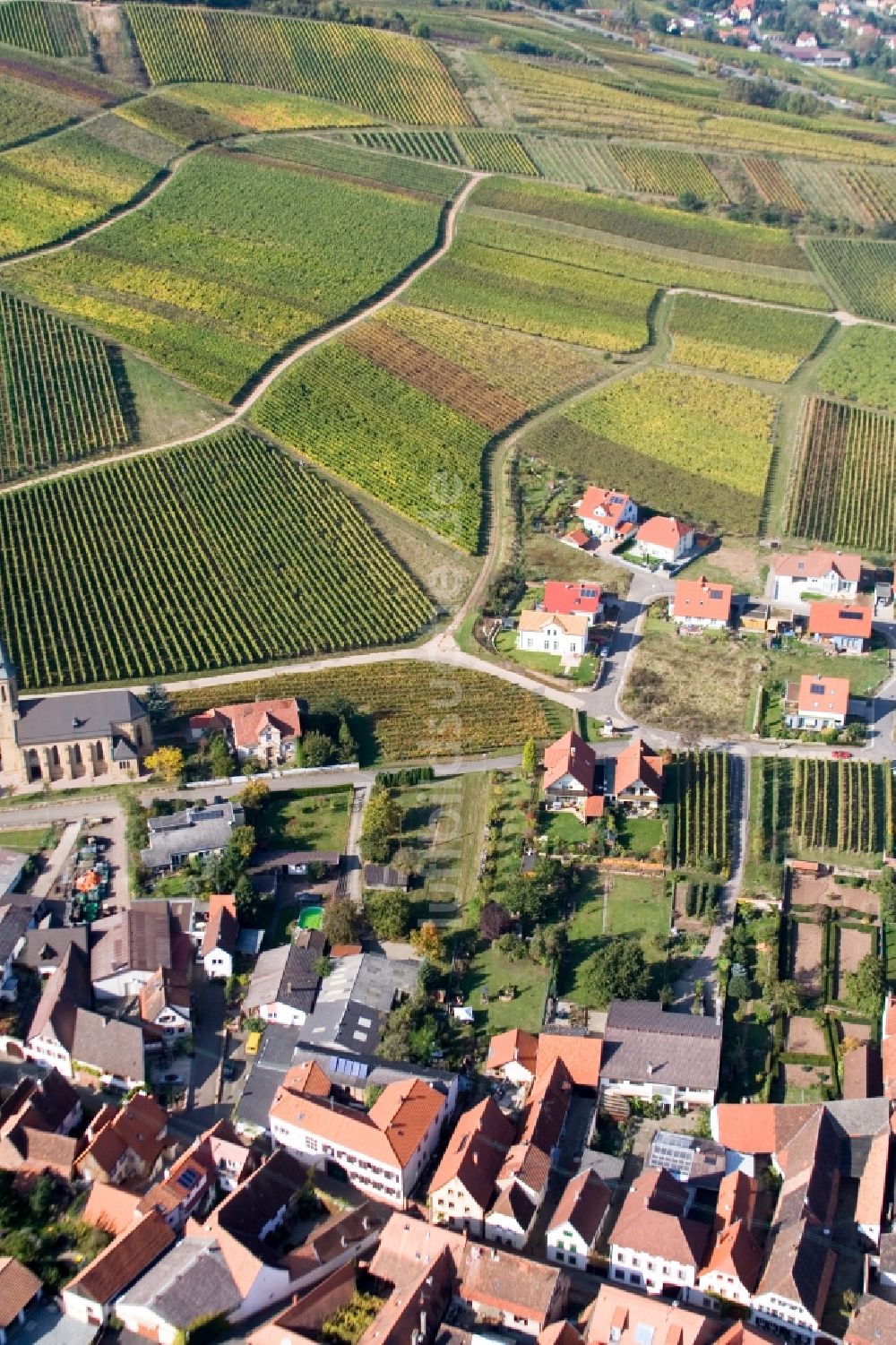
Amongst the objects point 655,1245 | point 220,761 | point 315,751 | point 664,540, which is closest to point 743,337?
point 664,540

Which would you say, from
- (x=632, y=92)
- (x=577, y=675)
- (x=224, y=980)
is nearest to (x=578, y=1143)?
(x=224, y=980)

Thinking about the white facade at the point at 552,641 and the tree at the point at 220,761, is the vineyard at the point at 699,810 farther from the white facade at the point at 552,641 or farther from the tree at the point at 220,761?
the tree at the point at 220,761

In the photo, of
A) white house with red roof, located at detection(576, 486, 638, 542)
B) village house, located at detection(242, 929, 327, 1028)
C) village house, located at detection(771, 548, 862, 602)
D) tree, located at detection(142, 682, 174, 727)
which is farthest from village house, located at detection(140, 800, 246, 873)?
village house, located at detection(771, 548, 862, 602)

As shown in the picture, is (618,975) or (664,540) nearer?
(618,975)

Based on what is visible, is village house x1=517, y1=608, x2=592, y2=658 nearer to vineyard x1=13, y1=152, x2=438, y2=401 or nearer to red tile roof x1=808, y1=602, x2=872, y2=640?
red tile roof x1=808, y1=602, x2=872, y2=640

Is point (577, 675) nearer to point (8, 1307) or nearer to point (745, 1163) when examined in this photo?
point (745, 1163)

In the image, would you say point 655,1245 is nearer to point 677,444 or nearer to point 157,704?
point 157,704

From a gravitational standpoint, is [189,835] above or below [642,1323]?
below
